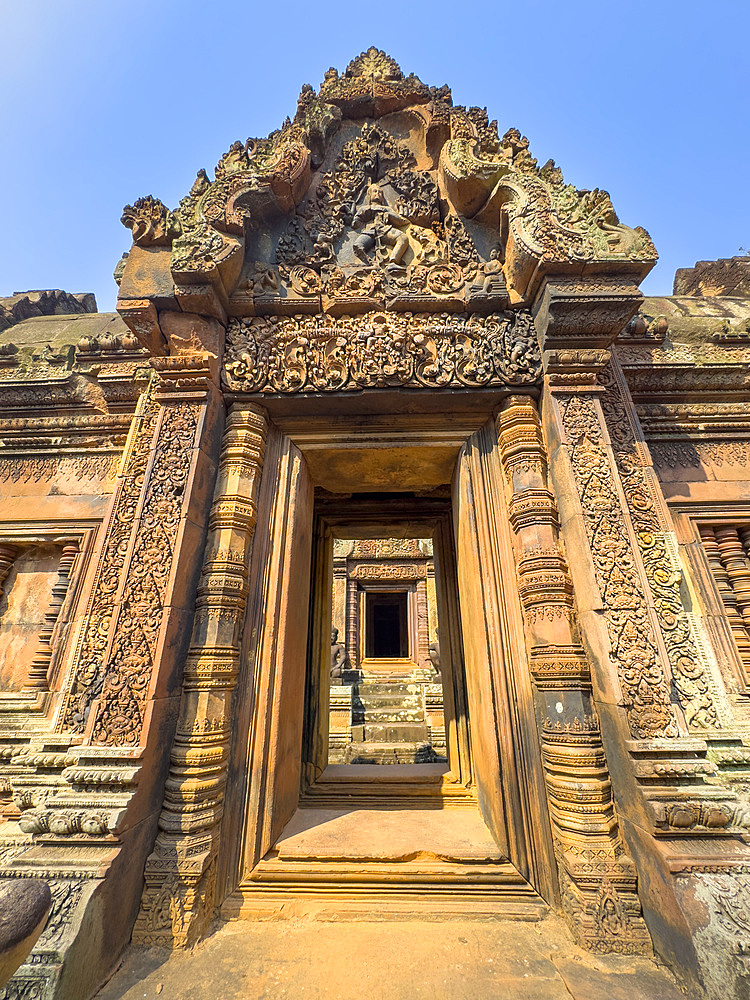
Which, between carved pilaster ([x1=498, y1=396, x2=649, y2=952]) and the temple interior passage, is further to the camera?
the temple interior passage

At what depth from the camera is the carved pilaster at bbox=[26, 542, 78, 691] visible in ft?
13.5

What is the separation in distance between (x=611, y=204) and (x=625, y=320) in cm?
110

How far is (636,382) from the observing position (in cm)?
459

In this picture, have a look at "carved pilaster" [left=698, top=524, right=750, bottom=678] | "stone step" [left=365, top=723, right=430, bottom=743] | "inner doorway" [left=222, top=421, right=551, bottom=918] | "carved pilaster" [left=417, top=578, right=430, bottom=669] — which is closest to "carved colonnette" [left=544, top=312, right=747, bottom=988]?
"carved pilaster" [left=698, top=524, right=750, bottom=678]

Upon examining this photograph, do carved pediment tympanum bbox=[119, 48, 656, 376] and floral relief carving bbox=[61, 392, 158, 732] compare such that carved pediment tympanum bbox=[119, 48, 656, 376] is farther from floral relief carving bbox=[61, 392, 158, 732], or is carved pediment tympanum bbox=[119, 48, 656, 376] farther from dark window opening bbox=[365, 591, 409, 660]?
dark window opening bbox=[365, 591, 409, 660]

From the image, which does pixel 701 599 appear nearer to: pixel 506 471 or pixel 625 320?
pixel 506 471

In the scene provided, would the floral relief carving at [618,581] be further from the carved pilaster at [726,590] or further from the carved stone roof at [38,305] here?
the carved stone roof at [38,305]

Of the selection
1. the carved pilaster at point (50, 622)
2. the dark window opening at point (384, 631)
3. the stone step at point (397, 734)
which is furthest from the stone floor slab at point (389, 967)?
the dark window opening at point (384, 631)

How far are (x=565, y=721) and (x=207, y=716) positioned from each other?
2405mm

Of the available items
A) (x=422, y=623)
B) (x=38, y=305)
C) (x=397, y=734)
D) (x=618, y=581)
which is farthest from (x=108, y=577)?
(x=422, y=623)

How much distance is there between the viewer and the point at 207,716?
2.90 m

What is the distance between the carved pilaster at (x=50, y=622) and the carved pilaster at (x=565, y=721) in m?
4.53

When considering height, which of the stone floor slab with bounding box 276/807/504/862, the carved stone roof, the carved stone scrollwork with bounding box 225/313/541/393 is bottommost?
the stone floor slab with bounding box 276/807/504/862

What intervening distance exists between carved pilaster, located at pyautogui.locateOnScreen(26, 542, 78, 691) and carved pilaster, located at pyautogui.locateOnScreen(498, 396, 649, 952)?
4.53m
